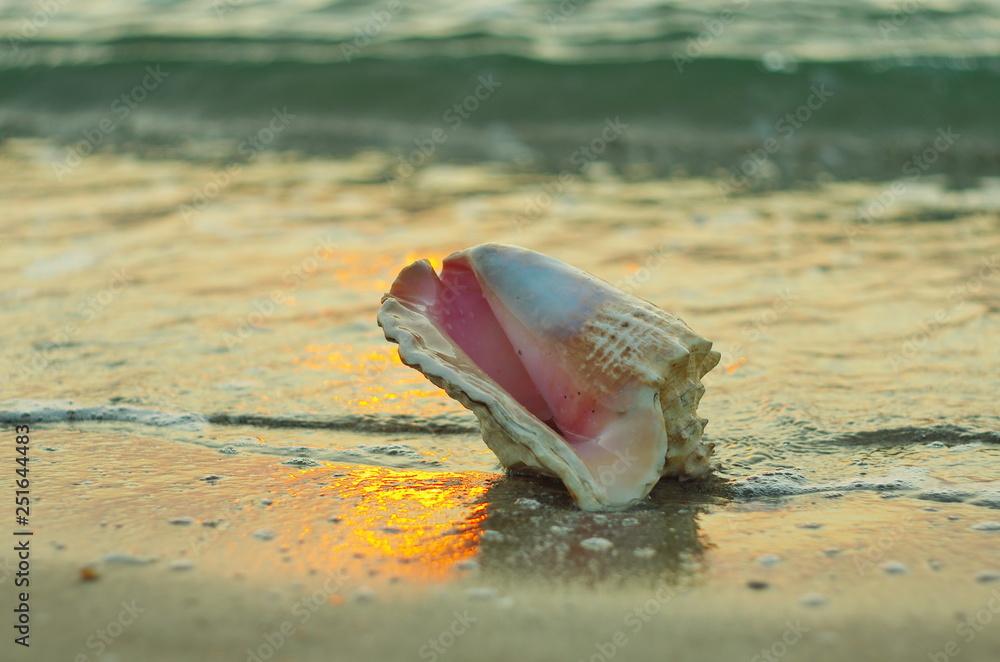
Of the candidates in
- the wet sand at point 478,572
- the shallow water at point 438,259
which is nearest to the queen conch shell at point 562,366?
the wet sand at point 478,572

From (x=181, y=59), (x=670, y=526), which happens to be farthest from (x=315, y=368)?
(x=181, y=59)

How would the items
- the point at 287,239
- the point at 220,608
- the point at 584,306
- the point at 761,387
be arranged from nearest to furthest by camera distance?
1. the point at 220,608
2. the point at 584,306
3. the point at 761,387
4. the point at 287,239

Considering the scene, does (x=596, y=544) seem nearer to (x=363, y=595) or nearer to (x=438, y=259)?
(x=363, y=595)

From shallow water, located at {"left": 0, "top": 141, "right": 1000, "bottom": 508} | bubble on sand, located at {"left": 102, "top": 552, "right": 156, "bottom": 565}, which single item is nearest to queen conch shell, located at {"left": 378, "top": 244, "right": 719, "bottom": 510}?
shallow water, located at {"left": 0, "top": 141, "right": 1000, "bottom": 508}

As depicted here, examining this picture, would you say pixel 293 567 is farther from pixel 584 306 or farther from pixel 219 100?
pixel 219 100

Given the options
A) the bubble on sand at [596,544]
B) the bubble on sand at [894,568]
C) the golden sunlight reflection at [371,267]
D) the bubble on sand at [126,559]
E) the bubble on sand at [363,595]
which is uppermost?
the golden sunlight reflection at [371,267]

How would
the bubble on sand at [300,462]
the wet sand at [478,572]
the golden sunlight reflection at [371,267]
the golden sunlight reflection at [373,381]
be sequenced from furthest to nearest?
the golden sunlight reflection at [371,267] < the golden sunlight reflection at [373,381] < the bubble on sand at [300,462] < the wet sand at [478,572]

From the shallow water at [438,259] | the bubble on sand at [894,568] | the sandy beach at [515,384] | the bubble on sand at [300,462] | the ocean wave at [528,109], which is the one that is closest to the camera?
the sandy beach at [515,384]

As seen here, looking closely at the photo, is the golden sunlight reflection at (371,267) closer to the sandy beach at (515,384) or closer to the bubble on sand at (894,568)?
the sandy beach at (515,384)
